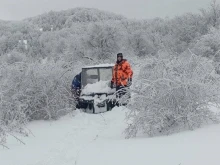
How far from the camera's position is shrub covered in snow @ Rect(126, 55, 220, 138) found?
7.00 meters

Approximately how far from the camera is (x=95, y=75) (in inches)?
490

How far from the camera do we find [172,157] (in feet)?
16.8

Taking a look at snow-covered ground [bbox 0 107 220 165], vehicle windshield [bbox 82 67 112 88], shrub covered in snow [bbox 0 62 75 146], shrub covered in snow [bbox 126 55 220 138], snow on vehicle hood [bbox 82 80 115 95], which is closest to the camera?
snow-covered ground [bbox 0 107 220 165]

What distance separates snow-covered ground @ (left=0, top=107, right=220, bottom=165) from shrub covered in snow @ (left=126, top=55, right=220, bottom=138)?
1.25ft

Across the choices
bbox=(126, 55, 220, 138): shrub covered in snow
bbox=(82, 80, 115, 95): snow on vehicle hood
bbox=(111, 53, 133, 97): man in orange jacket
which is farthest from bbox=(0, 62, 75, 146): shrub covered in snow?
bbox=(126, 55, 220, 138): shrub covered in snow

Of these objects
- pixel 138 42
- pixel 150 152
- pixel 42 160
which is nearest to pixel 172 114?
pixel 150 152

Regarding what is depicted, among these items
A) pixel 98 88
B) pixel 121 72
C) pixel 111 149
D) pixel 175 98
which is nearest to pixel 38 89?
pixel 98 88

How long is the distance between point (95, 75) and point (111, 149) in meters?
6.43

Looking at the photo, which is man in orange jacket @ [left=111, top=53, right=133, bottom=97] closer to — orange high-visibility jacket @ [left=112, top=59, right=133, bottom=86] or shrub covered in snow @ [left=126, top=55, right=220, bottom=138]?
orange high-visibility jacket @ [left=112, top=59, right=133, bottom=86]

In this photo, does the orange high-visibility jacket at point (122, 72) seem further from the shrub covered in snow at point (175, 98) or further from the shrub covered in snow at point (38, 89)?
the shrub covered in snow at point (175, 98)

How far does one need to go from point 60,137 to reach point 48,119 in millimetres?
2814

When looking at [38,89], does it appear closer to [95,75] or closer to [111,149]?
[95,75]

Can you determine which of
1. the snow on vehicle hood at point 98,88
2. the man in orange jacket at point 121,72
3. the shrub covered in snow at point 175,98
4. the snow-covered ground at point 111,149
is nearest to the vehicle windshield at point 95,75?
the snow on vehicle hood at point 98,88

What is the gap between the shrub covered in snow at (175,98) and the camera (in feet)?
23.0
